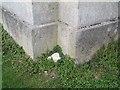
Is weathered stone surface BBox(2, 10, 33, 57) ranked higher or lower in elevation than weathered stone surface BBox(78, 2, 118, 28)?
lower

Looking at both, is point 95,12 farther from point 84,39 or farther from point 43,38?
point 43,38

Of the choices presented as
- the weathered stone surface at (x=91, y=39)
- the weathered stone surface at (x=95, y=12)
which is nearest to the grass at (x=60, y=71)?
the weathered stone surface at (x=91, y=39)

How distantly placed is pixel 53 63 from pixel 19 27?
0.94 metres

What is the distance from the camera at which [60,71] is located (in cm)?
443

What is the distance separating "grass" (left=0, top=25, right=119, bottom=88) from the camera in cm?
422

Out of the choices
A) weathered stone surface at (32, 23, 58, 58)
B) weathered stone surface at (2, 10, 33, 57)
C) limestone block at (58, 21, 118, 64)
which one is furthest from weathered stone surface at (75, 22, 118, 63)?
weathered stone surface at (2, 10, 33, 57)

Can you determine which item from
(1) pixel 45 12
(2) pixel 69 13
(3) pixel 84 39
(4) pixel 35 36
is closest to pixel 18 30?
(4) pixel 35 36

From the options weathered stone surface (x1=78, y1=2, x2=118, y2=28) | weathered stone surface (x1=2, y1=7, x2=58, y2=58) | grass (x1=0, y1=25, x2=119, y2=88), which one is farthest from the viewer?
weathered stone surface (x1=2, y1=7, x2=58, y2=58)

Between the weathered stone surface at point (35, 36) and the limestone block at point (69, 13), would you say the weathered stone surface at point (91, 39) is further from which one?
the weathered stone surface at point (35, 36)

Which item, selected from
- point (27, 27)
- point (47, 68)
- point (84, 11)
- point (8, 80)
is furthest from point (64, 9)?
point (8, 80)

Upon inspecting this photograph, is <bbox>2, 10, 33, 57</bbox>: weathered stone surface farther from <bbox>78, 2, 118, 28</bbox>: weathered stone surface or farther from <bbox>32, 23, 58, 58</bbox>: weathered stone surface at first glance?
<bbox>78, 2, 118, 28</bbox>: weathered stone surface

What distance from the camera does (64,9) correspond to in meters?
4.55

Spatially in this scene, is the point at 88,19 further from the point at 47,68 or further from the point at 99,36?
the point at 47,68

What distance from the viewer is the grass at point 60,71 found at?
13.8 ft
